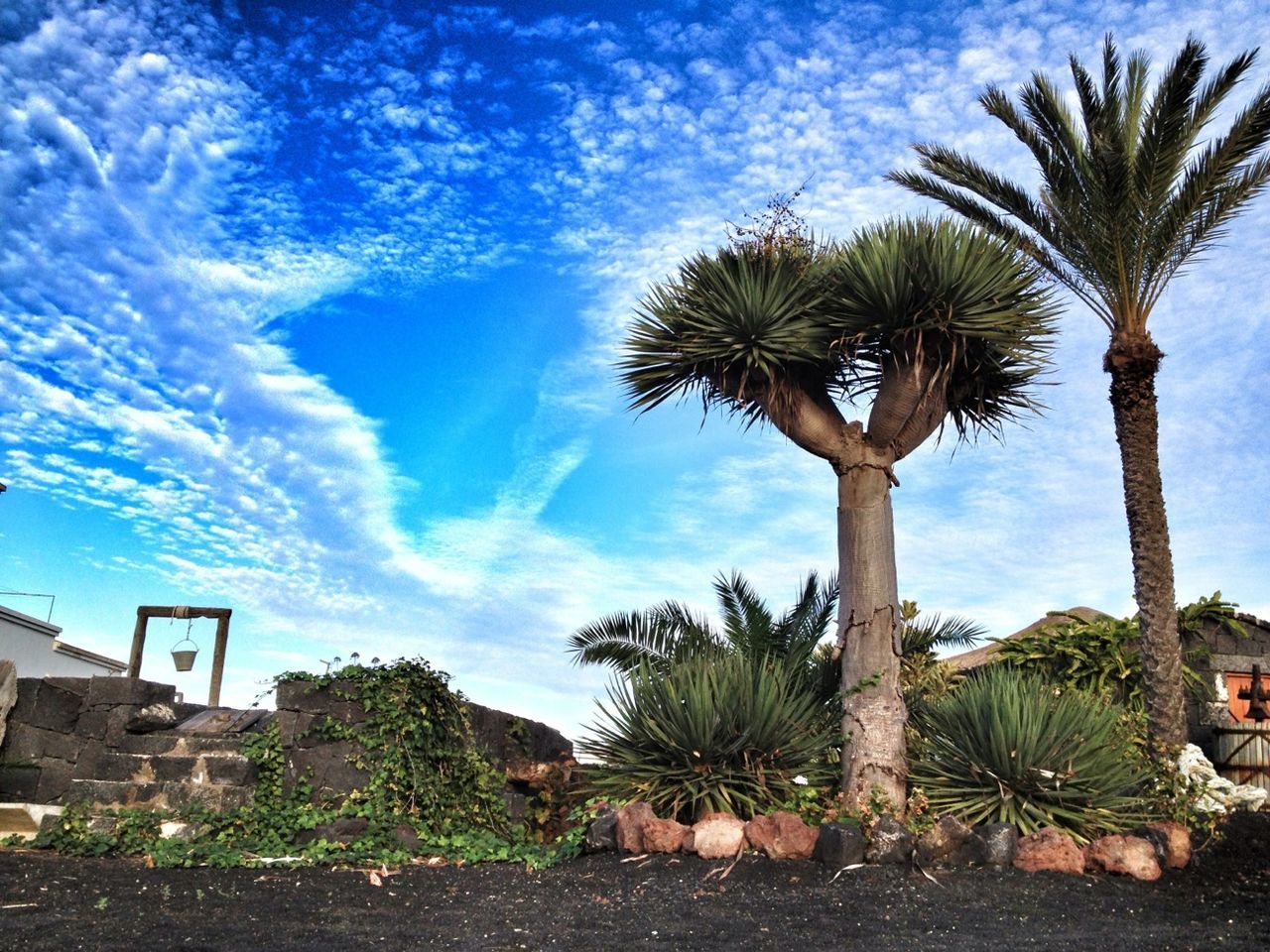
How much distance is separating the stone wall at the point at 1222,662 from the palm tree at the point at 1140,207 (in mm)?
4046

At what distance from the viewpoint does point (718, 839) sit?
27.8ft

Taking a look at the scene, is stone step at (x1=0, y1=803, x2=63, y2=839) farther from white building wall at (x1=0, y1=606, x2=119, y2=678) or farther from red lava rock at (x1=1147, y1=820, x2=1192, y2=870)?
red lava rock at (x1=1147, y1=820, x2=1192, y2=870)

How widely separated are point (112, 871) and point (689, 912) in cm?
464

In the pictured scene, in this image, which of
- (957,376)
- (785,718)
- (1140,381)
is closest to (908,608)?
(1140,381)

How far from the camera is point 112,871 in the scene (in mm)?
8297

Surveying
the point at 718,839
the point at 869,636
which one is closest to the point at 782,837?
the point at 718,839

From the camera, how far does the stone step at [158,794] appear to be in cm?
1004

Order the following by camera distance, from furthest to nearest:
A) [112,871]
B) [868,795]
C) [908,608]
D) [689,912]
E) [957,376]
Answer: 1. [908,608]
2. [957,376]
3. [868,795]
4. [112,871]
5. [689,912]

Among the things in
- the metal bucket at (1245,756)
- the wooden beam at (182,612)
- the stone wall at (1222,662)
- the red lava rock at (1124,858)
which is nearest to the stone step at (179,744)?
the wooden beam at (182,612)

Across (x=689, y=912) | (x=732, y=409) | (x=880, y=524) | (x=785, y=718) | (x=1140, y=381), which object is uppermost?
(x=1140, y=381)

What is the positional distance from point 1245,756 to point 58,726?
48.1 feet

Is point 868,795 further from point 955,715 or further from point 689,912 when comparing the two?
point 689,912

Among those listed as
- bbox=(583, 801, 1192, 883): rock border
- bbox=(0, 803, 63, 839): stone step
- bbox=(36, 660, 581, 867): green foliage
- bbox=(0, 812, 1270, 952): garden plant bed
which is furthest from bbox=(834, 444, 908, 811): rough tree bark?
bbox=(0, 803, 63, 839): stone step

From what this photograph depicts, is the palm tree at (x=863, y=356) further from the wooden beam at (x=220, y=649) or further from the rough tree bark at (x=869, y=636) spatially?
the wooden beam at (x=220, y=649)
